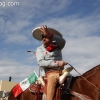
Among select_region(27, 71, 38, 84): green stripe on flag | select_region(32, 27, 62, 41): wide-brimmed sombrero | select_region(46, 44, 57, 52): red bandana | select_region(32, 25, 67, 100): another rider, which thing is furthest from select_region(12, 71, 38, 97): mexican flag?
select_region(46, 44, 57, 52): red bandana

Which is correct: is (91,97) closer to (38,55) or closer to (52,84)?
(52,84)

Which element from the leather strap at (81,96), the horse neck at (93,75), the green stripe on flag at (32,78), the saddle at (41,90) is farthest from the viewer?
the green stripe on flag at (32,78)

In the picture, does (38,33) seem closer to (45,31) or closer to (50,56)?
(45,31)

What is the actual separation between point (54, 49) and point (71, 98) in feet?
4.98

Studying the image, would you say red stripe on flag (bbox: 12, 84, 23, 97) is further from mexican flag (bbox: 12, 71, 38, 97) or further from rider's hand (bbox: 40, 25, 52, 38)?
rider's hand (bbox: 40, 25, 52, 38)

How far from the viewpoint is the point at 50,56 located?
6195mm

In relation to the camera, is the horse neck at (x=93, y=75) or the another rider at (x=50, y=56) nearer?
the horse neck at (x=93, y=75)

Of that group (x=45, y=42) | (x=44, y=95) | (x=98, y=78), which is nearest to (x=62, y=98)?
(x=44, y=95)

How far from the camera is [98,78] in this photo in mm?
5676

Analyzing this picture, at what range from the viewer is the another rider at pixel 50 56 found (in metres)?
5.83

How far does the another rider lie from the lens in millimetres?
5833

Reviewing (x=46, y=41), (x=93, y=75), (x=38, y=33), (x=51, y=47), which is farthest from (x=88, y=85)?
(x=38, y=33)

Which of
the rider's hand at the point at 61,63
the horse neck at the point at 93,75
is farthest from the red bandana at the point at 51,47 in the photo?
the horse neck at the point at 93,75

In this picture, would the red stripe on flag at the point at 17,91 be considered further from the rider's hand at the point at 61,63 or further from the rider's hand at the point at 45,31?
the rider's hand at the point at 45,31
